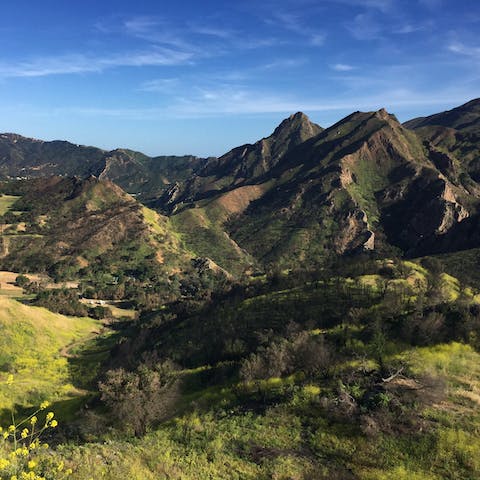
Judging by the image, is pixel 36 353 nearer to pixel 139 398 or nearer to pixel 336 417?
pixel 139 398

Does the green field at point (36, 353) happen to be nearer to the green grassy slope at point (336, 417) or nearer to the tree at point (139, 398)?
the tree at point (139, 398)

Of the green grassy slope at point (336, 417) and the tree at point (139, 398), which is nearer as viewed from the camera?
the green grassy slope at point (336, 417)

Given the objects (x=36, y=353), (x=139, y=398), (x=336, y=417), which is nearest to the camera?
(x=336, y=417)

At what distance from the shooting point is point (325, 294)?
211 feet

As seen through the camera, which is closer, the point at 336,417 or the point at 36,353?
the point at 336,417

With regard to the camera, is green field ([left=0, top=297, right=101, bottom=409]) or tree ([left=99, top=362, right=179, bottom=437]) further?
green field ([left=0, top=297, right=101, bottom=409])

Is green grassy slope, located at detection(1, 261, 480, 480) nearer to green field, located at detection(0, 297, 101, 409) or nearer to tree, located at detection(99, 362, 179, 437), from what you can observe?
tree, located at detection(99, 362, 179, 437)

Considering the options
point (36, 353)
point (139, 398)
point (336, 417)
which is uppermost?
point (139, 398)

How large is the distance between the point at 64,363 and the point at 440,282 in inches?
2612

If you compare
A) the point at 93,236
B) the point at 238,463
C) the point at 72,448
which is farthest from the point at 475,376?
the point at 93,236

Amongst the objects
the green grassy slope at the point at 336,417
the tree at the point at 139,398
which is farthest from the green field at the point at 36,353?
the green grassy slope at the point at 336,417

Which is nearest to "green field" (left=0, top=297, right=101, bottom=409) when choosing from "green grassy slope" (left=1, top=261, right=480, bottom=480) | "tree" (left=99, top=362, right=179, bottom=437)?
"tree" (left=99, top=362, right=179, bottom=437)

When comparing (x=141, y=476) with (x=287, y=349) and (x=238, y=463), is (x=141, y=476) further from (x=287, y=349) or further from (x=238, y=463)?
(x=287, y=349)

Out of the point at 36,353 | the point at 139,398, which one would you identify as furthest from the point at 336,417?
the point at 36,353
